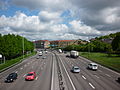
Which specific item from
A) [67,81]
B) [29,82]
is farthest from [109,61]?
[29,82]

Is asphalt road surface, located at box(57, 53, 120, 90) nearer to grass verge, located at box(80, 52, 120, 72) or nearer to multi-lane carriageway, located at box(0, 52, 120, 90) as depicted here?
multi-lane carriageway, located at box(0, 52, 120, 90)

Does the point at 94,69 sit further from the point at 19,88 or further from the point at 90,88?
the point at 19,88

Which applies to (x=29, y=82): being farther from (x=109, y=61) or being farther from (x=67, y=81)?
(x=109, y=61)

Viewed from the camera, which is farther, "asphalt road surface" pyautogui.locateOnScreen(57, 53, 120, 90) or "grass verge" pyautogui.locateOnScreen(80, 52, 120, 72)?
"grass verge" pyautogui.locateOnScreen(80, 52, 120, 72)

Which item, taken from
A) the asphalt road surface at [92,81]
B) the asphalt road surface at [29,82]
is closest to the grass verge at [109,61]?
the asphalt road surface at [92,81]

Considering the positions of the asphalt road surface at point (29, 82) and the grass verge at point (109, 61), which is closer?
the asphalt road surface at point (29, 82)

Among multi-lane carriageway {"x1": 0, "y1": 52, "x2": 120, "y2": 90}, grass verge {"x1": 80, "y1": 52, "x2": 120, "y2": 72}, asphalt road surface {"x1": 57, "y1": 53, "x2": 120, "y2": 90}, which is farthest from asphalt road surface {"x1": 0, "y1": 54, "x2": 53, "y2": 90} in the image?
grass verge {"x1": 80, "y1": 52, "x2": 120, "y2": 72}

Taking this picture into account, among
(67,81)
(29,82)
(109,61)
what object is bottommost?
(29,82)

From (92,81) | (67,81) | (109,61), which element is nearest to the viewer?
(92,81)

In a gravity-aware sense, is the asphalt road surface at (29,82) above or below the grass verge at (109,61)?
below

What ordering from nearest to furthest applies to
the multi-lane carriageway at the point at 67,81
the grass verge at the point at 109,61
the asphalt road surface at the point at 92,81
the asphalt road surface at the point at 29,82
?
the asphalt road surface at the point at 92,81 → the multi-lane carriageway at the point at 67,81 → the asphalt road surface at the point at 29,82 → the grass verge at the point at 109,61

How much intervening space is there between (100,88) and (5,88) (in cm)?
1496

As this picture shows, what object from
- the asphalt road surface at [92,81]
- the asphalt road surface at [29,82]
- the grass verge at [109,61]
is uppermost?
the grass verge at [109,61]

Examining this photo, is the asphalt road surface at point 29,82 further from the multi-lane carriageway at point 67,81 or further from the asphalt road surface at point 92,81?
the asphalt road surface at point 92,81
